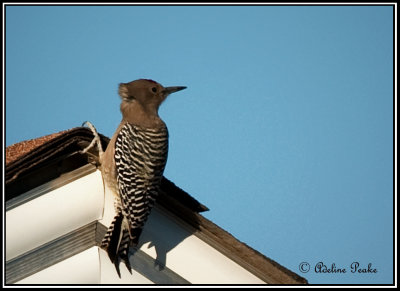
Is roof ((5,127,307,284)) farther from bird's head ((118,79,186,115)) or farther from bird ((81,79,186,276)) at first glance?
bird's head ((118,79,186,115))

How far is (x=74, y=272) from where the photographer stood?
6.58 metres

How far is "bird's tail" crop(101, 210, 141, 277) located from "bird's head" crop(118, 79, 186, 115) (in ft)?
6.88

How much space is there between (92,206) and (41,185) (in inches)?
22.5

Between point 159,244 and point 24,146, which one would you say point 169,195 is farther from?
point 24,146

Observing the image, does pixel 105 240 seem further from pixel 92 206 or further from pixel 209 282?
pixel 209 282

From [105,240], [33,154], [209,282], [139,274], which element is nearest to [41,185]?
[33,154]

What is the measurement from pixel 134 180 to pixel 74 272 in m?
1.20

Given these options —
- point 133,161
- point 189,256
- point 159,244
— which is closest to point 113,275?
point 159,244

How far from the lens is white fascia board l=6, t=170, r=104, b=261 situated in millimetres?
6445

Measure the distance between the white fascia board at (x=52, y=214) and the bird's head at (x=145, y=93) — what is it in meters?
1.71

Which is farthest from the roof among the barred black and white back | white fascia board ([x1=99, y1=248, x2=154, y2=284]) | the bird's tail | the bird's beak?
the bird's beak

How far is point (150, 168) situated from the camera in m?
7.34

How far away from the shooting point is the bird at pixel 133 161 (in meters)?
6.73

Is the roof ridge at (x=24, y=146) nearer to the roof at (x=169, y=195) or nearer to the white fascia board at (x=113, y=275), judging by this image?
the roof at (x=169, y=195)
